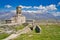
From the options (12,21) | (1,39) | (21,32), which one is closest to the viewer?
(1,39)

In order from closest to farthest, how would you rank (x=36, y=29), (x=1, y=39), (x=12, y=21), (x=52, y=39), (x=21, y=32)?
1. (x=1, y=39)
2. (x=52, y=39)
3. (x=21, y=32)
4. (x=36, y=29)
5. (x=12, y=21)

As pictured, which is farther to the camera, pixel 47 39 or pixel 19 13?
pixel 19 13

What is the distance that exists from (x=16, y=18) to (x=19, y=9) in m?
4.09

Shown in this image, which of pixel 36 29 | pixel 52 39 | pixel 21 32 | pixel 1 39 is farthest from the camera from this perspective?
pixel 36 29

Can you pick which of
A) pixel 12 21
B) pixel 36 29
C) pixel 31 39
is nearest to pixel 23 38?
pixel 31 39

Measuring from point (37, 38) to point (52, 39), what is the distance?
294cm

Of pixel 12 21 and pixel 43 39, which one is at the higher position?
pixel 12 21

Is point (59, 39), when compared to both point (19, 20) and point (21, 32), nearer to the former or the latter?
point (21, 32)

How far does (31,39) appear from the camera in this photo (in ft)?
119

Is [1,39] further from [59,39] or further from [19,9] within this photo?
[19,9]

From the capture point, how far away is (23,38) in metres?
36.3

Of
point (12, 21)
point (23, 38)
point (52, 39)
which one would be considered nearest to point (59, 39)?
point (52, 39)

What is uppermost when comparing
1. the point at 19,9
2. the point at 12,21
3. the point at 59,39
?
the point at 19,9

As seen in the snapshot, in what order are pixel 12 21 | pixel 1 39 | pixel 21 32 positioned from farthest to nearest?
pixel 12 21 → pixel 21 32 → pixel 1 39
